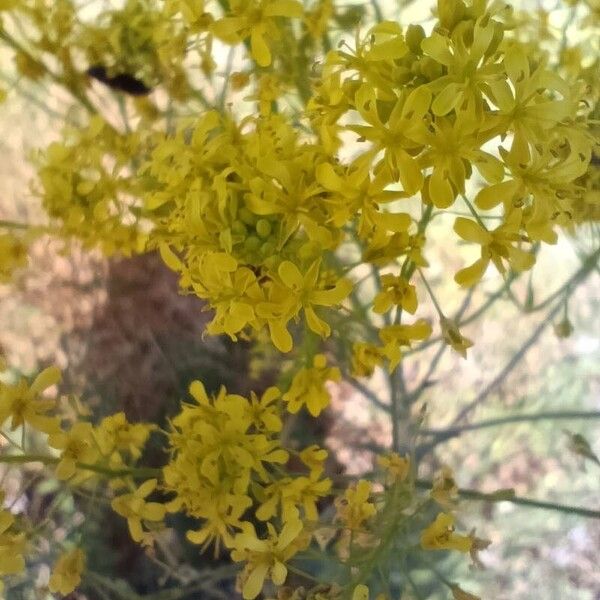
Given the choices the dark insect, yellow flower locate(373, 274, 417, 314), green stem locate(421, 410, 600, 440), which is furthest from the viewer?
green stem locate(421, 410, 600, 440)

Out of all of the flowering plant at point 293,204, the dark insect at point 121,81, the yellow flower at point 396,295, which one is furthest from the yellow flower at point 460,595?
the dark insect at point 121,81

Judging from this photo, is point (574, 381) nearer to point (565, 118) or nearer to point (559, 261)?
point (559, 261)

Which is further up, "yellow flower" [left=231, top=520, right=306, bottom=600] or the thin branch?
the thin branch

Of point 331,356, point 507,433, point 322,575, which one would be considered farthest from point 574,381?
point 322,575

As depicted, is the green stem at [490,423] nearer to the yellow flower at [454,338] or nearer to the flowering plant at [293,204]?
the flowering plant at [293,204]

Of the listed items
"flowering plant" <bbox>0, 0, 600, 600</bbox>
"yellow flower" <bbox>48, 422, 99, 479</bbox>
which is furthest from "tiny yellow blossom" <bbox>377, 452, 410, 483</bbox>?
"yellow flower" <bbox>48, 422, 99, 479</bbox>

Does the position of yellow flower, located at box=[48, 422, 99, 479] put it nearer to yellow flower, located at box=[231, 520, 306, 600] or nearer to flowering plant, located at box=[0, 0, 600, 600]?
flowering plant, located at box=[0, 0, 600, 600]

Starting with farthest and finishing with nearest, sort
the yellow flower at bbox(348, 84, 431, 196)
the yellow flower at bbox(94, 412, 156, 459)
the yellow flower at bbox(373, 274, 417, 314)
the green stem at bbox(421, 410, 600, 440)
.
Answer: the green stem at bbox(421, 410, 600, 440) < the yellow flower at bbox(94, 412, 156, 459) < the yellow flower at bbox(373, 274, 417, 314) < the yellow flower at bbox(348, 84, 431, 196)
